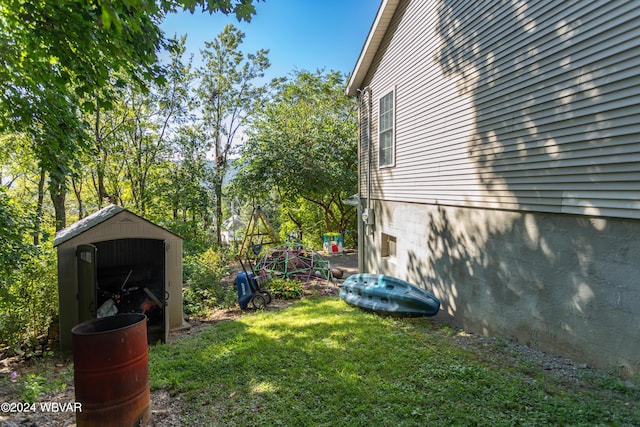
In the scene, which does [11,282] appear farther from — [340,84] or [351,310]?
[340,84]

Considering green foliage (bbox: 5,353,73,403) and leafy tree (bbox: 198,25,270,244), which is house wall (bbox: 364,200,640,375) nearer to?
green foliage (bbox: 5,353,73,403)

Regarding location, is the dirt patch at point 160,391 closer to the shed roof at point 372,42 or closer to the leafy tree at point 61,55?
the leafy tree at point 61,55

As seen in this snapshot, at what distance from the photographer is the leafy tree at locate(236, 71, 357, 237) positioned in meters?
16.1

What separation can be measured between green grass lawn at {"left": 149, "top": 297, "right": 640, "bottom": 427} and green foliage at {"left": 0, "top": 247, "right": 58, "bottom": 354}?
2494mm

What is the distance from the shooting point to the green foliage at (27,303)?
5.57 meters

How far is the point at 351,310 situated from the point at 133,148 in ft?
46.2

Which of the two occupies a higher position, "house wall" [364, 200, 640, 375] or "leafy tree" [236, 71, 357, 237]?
"leafy tree" [236, 71, 357, 237]

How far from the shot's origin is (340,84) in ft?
73.6

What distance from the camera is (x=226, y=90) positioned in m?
19.4

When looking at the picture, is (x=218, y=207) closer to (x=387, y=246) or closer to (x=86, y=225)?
(x=387, y=246)

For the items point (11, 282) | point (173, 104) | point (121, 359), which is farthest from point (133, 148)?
point (121, 359)

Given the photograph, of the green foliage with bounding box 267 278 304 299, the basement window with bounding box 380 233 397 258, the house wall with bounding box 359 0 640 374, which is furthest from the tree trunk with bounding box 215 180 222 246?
the house wall with bounding box 359 0 640 374

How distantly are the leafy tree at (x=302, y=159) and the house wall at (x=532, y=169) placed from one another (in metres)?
8.86

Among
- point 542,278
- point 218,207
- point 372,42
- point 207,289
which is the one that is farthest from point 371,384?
point 218,207
